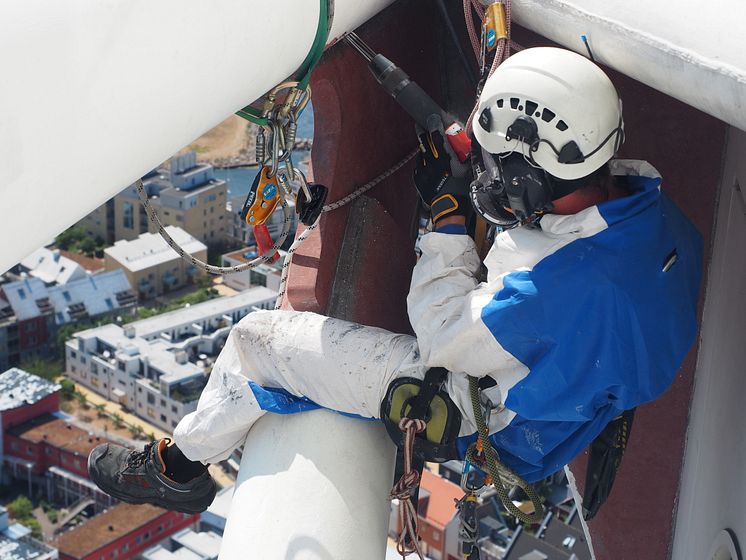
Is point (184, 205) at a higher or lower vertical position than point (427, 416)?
lower

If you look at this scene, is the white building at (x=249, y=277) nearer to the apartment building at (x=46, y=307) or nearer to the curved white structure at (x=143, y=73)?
the apartment building at (x=46, y=307)

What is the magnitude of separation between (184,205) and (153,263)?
253cm

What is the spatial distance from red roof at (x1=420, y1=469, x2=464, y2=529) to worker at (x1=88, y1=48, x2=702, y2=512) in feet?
49.2

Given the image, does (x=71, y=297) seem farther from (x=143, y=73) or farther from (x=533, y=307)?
(x=143, y=73)

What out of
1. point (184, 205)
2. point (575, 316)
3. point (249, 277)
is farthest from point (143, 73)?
point (184, 205)

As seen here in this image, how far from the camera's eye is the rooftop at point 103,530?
17.9m

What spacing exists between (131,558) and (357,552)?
17.0m

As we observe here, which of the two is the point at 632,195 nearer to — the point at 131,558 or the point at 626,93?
the point at 626,93

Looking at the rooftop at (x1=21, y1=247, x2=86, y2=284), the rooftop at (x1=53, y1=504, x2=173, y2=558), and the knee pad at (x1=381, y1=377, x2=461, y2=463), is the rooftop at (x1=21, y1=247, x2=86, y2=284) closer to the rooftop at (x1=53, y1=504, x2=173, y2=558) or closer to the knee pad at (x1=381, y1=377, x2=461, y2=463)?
the rooftop at (x1=53, y1=504, x2=173, y2=558)

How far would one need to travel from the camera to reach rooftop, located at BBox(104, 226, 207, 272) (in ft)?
87.5

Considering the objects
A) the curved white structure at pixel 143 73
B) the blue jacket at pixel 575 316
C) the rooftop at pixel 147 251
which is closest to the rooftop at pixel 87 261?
the rooftop at pixel 147 251

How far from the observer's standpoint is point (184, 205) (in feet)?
94.0

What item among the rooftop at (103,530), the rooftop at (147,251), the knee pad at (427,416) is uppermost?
the knee pad at (427,416)

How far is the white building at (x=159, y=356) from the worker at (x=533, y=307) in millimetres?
18681
